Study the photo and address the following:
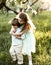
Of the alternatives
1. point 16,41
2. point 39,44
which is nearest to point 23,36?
point 16,41

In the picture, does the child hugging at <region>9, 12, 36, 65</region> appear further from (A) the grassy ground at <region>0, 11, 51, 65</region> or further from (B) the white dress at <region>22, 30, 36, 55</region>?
(A) the grassy ground at <region>0, 11, 51, 65</region>

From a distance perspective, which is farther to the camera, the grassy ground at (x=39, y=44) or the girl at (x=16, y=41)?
the grassy ground at (x=39, y=44)

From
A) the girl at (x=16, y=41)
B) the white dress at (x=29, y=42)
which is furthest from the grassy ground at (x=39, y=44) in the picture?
the white dress at (x=29, y=42)

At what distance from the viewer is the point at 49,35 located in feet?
38.5

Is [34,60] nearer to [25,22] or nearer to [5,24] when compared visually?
[25,22]

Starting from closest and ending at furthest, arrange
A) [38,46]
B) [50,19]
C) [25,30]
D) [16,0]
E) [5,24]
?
1. [25,30]
2. [38,46]
3. [16,0]
4. [5,24]
5. [50,19]

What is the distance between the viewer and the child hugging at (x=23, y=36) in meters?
8.31

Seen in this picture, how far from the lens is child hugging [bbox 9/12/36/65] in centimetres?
831

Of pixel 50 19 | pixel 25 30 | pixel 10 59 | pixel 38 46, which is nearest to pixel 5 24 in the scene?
pixel 50 19

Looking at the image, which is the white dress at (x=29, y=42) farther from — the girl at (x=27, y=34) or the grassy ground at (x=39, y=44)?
the grassy ground at (x=39, y=44)

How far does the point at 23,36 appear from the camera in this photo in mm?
8312

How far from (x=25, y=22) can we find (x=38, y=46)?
221 centimetres

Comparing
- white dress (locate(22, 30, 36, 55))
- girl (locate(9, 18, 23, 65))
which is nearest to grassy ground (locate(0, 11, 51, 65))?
girl (locate(9, 18, 23, 65))

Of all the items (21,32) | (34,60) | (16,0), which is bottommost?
(34,60)
